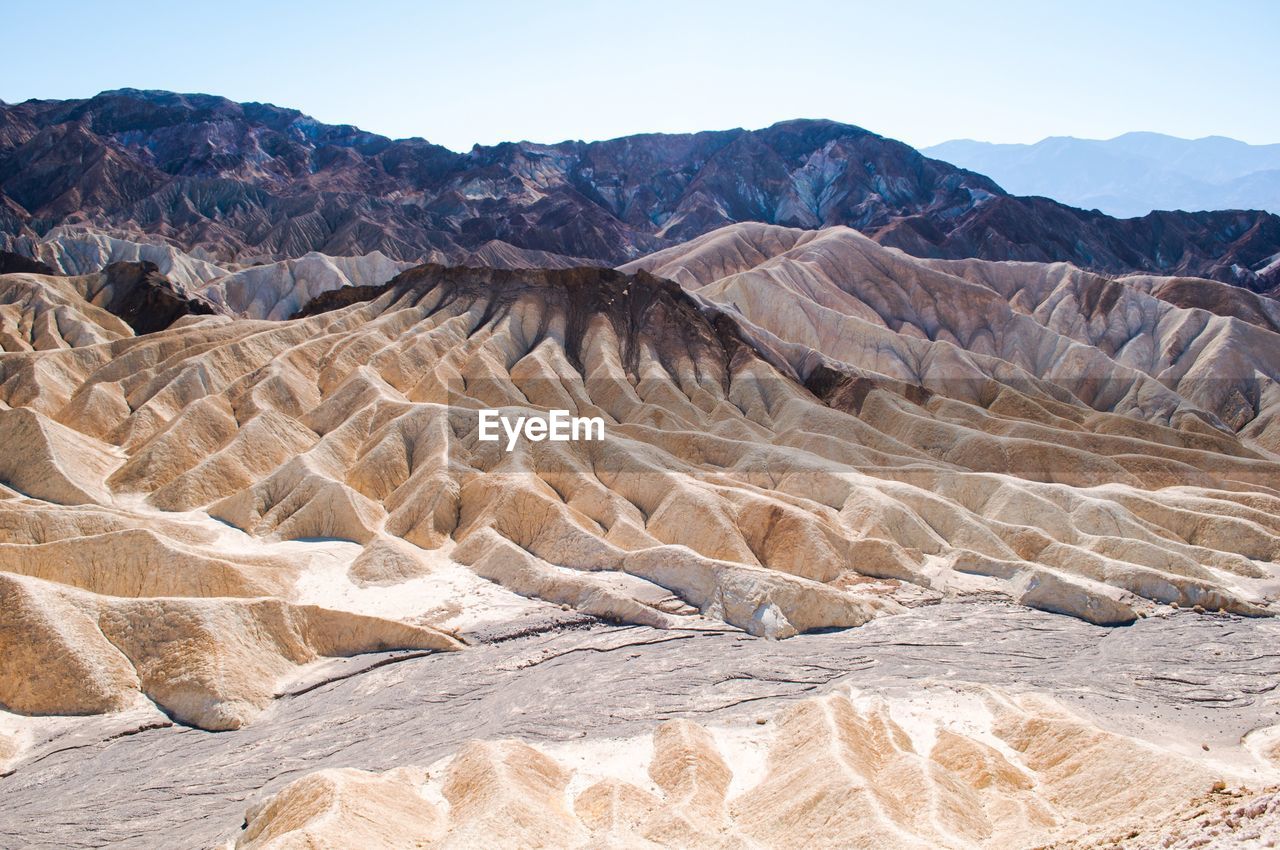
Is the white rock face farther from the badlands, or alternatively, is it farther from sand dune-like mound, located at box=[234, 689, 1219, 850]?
sand dune-like mound, located at box=[234, 689, 1219, 850]

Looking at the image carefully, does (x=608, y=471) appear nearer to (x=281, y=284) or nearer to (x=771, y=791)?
(x=771, y=791)

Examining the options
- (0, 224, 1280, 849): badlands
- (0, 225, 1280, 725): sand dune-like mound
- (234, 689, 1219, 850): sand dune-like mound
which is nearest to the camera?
(234, 689, 1219, 850): sand dune-like mound

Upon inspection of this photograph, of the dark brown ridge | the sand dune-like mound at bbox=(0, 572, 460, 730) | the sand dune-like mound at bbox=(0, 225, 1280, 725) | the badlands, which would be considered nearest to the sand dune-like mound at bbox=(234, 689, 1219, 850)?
the badlands

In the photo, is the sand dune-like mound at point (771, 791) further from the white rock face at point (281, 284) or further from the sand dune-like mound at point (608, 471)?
the white rock face at point (281, 284)

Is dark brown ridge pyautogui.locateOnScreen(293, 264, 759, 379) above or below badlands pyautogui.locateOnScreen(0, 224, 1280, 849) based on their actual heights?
above

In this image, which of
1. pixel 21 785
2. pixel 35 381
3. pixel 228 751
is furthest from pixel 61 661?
pixel 35 381
